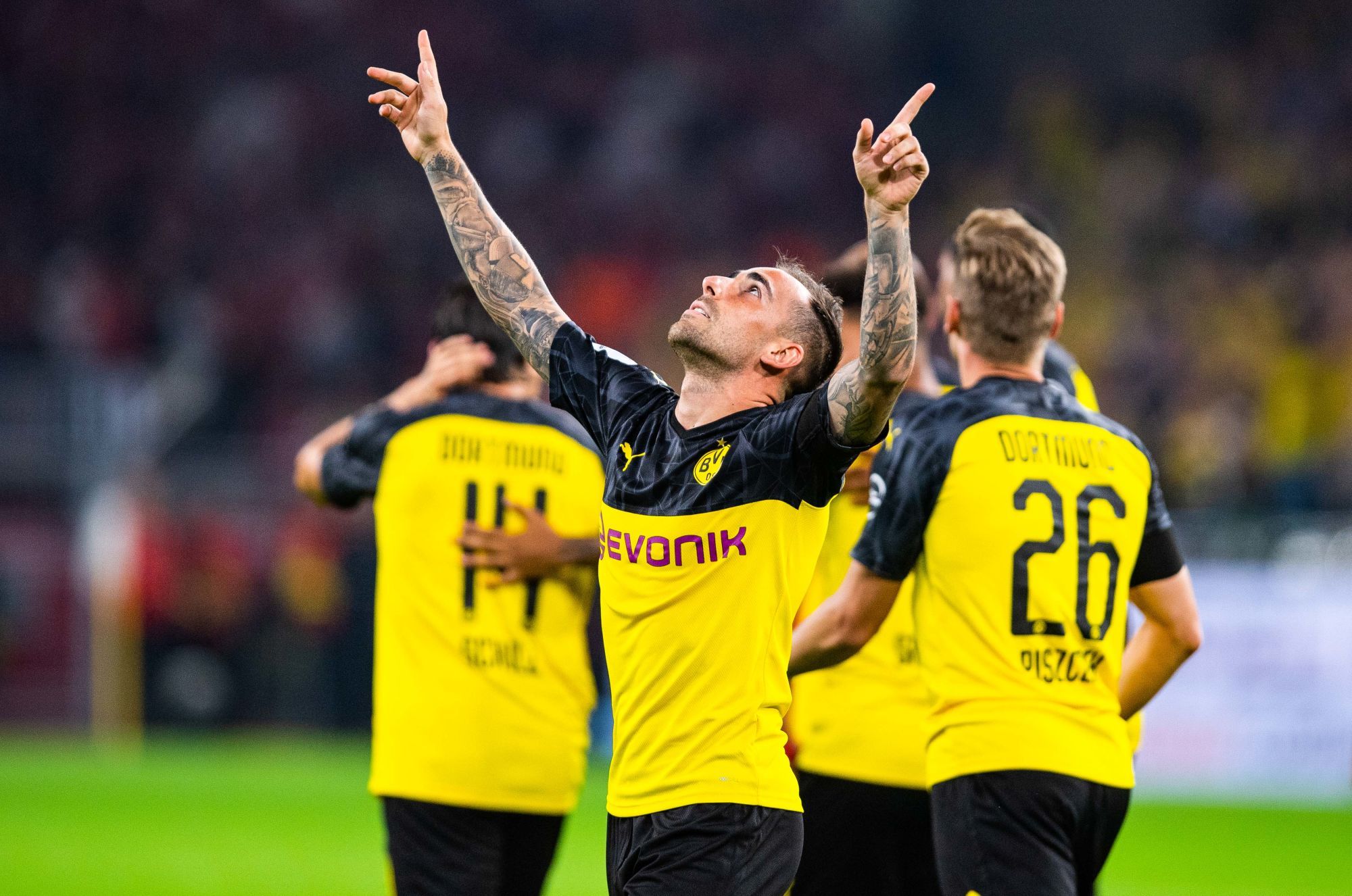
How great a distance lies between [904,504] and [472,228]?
51.9 inches

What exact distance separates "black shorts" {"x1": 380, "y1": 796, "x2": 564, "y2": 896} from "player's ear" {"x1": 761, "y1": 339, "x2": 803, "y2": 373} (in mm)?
1782

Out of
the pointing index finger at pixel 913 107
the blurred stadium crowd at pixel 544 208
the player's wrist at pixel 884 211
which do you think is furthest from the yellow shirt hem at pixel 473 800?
the blurred stadium crowd at pixel 544 208

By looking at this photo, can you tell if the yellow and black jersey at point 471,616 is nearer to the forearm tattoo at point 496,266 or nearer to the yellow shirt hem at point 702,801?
the forearm tattoo at point 496,266

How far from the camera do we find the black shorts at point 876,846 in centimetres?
468

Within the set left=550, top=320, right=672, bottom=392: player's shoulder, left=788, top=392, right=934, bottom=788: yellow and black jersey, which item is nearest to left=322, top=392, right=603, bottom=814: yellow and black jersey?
left=788, top=392, right=934, bottom=788: yellow and black jersey

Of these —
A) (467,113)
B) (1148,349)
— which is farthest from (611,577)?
(467,113)

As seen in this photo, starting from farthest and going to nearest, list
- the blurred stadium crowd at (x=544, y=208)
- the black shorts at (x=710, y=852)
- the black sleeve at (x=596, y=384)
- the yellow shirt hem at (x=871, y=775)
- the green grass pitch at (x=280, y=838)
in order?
the blurred stadium crowd at (x=544, y=208)
the green grass pitch at (x=280, y=838)
the yellow shirt hem at (x=871, y=775)
the black sleeve at (x=596, y=384)
the black shorts at (x=710, y=852)

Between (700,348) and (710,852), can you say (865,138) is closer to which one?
(700,348)

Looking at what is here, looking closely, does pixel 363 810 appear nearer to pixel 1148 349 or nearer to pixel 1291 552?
pixel 1291 552

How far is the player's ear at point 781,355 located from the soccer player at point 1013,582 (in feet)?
1.38

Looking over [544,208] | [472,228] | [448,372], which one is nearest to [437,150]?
[472,228]

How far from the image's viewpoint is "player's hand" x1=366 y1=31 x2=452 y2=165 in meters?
4.29

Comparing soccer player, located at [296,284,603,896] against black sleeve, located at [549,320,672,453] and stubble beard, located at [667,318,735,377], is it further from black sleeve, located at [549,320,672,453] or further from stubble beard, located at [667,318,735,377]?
stubble beard, located at [667,318,735,377]

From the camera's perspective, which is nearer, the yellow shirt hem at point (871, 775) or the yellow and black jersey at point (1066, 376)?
the yellow shirt hem at point (871, 775)
